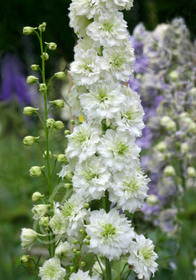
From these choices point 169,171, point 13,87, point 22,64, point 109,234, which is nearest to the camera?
point 109,234

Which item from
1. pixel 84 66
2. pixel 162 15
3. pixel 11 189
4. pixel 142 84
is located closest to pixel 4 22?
pixel 142 84

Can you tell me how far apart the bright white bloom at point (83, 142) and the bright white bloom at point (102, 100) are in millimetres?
21

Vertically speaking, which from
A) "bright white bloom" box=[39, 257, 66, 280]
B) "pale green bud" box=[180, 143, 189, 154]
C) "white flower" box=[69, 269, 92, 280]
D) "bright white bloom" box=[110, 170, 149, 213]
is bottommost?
"white flower" box=[69, 269, 92, 280]

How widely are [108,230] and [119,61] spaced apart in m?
0.26

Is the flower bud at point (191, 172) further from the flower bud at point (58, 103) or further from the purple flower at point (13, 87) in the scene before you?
the purple flower at point (13, 87)

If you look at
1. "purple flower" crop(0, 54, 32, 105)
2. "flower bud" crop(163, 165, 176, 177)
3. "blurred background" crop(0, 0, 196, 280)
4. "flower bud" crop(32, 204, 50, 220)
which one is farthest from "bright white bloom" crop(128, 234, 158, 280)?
"purple flower" crop(0, 54, 32, 105)

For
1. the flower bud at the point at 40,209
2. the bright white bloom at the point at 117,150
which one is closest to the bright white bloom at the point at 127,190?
the bright white bloom at the point at 117,150

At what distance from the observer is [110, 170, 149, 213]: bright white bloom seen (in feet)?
2.02

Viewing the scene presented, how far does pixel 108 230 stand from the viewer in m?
0.61

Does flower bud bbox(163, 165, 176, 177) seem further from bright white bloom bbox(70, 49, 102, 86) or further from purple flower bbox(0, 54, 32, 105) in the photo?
purple flower bbox(0, 54, 32, 105)

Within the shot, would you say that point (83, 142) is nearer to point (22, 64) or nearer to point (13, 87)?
point (22, 64)

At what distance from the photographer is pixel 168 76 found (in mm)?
1364

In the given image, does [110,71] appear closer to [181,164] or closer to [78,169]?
[78,169]

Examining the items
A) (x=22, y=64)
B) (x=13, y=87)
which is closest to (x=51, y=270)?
(x=22, y=64)
